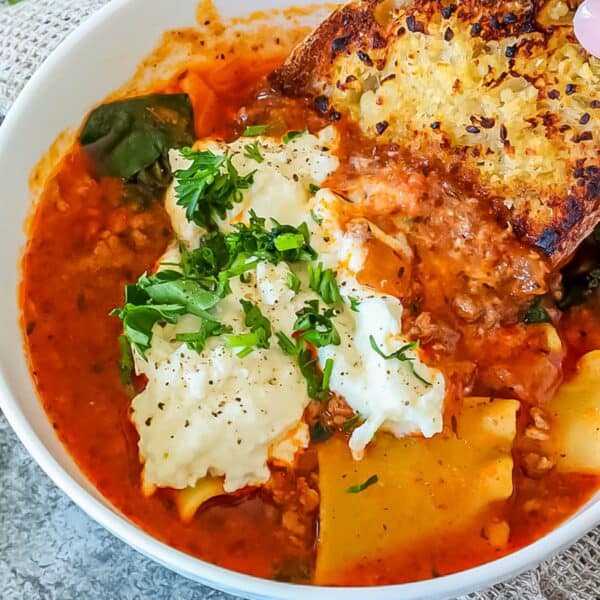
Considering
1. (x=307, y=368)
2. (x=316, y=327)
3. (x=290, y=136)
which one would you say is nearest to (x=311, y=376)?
(x=307, y=368)

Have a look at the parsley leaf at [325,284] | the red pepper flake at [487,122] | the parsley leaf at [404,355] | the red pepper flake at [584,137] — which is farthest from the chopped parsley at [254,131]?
the red pepper flake at [584,137]

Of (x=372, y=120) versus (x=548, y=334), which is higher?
(x=372, y=120)

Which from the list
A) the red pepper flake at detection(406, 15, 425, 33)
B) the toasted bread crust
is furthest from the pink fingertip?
the red pepper flake at detection(406, 15, 425, 33)

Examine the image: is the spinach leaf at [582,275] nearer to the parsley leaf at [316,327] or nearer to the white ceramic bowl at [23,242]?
the white ceramic bowl at [23,242]

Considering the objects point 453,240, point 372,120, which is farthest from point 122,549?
point 372,120

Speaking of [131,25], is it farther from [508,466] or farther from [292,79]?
[508,466]

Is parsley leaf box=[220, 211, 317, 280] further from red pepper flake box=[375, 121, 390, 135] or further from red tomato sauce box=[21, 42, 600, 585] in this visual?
red pepper flake box=[375, 121, 390, 135]

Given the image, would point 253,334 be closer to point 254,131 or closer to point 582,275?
point 254,131
